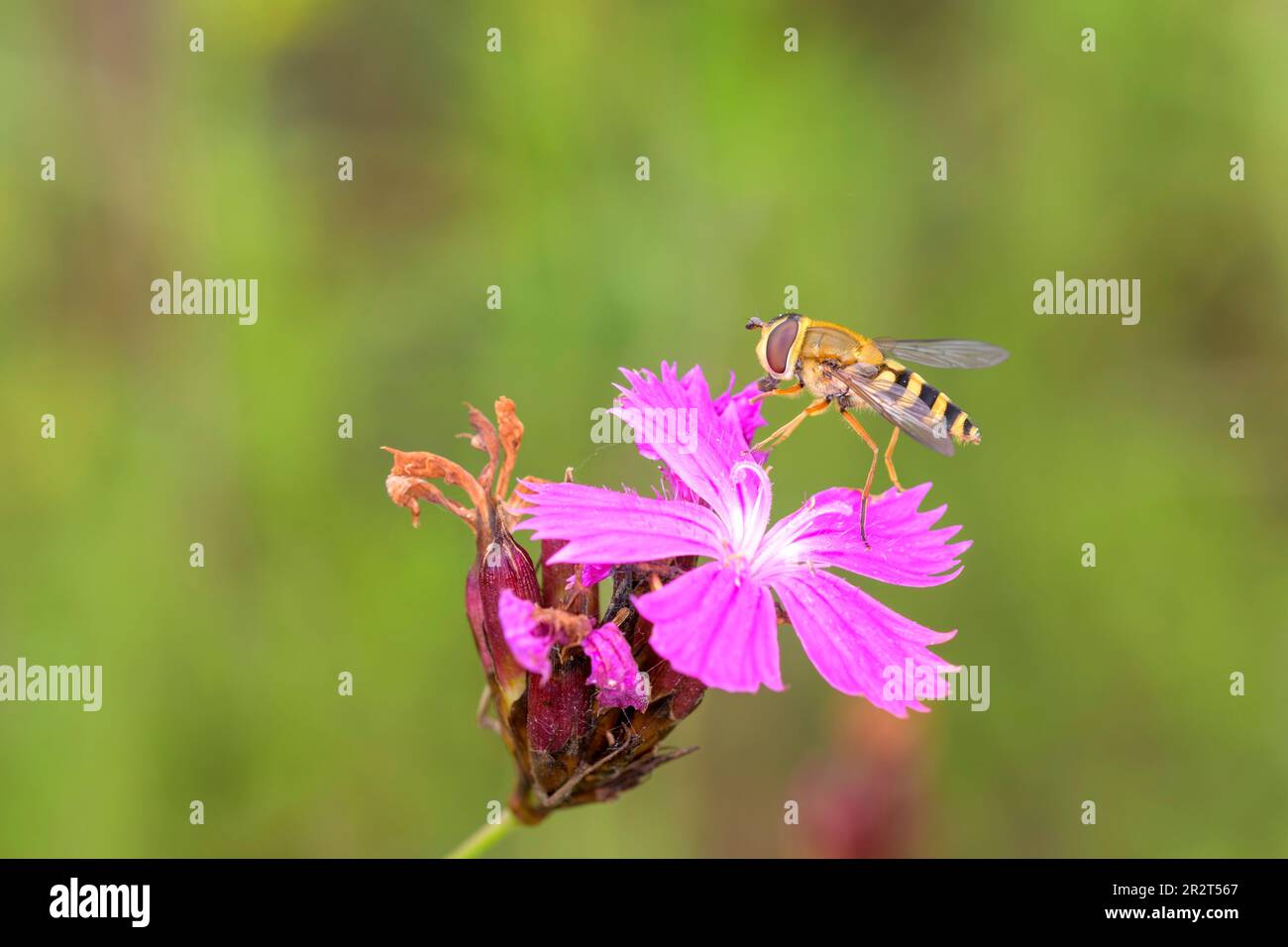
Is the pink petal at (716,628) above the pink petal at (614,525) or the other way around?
the other way around

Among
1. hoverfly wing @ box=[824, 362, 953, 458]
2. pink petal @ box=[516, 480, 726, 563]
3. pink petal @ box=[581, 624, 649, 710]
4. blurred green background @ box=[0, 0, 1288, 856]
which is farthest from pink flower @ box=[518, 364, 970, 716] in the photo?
blurred green background @ box=[0, 0, 1288, 856]

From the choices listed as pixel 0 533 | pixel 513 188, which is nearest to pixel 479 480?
pixel 513 188

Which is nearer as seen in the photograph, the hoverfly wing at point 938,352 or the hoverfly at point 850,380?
the hoverfly at point 850,380

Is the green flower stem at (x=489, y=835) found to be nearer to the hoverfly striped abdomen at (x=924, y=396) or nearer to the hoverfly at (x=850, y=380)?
the hoverfly at (x=850, y=380)

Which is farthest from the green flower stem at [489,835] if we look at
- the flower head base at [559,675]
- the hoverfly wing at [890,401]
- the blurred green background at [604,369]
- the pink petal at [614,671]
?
the blurred green background at [604,369]

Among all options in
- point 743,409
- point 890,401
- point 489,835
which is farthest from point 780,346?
point 489,835

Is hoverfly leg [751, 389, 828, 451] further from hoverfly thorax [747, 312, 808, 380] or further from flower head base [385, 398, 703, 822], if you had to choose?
flower head base [385, 398, 703, 822]

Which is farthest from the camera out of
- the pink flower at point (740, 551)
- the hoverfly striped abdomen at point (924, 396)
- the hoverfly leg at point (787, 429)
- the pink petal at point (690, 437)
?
the hoverfly striped abdomen at point (924, 396)
